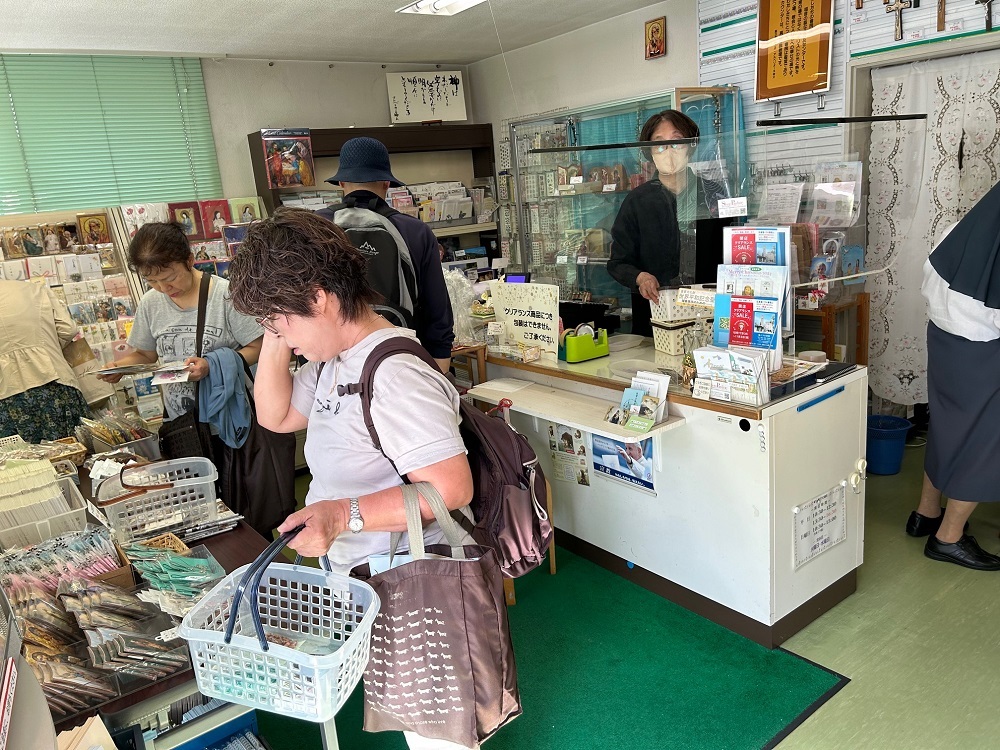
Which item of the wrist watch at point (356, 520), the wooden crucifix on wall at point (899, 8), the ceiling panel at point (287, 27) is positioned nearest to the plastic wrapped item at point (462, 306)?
the ceiling panel at point (287, 27)

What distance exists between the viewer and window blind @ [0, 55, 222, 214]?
4496mm

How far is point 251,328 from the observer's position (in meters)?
2.63

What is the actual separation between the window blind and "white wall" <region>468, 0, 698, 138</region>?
2347mm

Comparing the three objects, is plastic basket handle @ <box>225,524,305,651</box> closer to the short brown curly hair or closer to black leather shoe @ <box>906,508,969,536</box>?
the short brown curly hair

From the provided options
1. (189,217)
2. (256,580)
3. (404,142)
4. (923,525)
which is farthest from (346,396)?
(404,142)

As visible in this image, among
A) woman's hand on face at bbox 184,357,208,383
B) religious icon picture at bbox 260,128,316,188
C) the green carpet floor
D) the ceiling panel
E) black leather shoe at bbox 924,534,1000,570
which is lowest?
the green carpet floor

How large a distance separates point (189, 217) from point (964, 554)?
467cm

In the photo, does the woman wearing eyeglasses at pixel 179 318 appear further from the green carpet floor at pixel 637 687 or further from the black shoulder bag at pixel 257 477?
the green carpet floor at pixel 637 687

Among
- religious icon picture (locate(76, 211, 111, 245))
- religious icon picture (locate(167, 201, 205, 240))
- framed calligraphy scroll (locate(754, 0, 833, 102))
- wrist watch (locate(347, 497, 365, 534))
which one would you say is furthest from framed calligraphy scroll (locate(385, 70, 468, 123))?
wrist watch (locate(347, 497, 365, 534))

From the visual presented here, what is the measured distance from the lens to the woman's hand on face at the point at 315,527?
48.1 inches

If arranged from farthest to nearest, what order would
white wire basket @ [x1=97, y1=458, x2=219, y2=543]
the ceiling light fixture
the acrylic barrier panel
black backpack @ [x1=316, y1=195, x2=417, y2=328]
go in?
1. the ceiling light fixture
2. black backpack @ [x1=316, y1=195, x2=417, y2=328]
3. the acrylic barrier panel
4. white wire basket @ [x1=97, y1=458, x2=219, y2=543]

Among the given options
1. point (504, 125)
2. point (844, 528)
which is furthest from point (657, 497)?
point (504, 125)

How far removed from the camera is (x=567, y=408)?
2635 millimetres

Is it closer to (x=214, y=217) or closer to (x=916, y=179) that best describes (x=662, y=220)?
(x=916, y=179)
